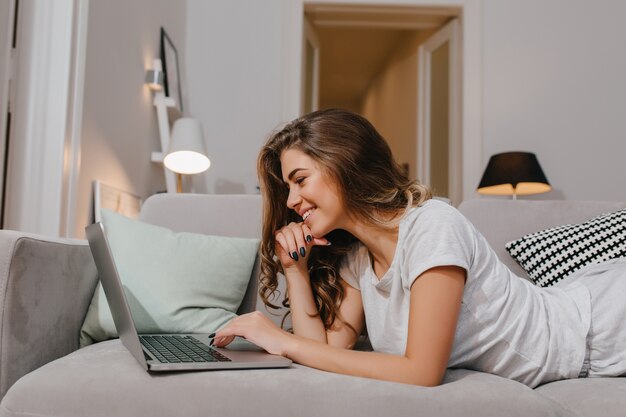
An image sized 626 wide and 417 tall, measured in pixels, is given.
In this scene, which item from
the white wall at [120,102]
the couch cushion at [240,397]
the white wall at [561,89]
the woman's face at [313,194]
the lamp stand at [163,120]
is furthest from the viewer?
the white wall at [561,89]

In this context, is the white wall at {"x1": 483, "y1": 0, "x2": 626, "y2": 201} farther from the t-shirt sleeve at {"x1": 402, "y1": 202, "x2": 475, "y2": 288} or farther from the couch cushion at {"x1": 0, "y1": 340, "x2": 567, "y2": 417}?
the couch cushion at {"x1": 0, "y1": 340, "x2": 567, "y2": 417}

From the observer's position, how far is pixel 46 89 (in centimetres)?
206

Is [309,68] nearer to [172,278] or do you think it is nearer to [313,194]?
[172,278]

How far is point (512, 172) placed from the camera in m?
3.12

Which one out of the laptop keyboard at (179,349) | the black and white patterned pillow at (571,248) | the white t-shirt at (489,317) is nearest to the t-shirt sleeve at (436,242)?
the white t-shirt at (489,317)

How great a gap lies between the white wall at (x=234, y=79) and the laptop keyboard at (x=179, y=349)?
8.25 feet

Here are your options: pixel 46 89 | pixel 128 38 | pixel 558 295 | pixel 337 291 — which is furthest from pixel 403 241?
pixel 128 38

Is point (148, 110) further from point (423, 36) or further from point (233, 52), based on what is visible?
point (423, 36)

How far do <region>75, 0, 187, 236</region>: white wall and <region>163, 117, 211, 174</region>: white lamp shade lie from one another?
0.65 feet

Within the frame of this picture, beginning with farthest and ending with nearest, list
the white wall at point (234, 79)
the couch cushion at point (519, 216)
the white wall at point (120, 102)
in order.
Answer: the white wall at point (234, 79) < the white wall at point (120, 102) < the couch cushion at point (519, 216)

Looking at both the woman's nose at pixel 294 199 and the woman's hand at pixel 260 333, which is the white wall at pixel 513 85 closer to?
the woman's nose at pixel 294 199

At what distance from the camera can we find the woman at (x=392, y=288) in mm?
929

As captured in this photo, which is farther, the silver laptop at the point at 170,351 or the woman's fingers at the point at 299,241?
the woman's fingers at the point at 299,241

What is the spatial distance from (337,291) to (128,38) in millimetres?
1959
